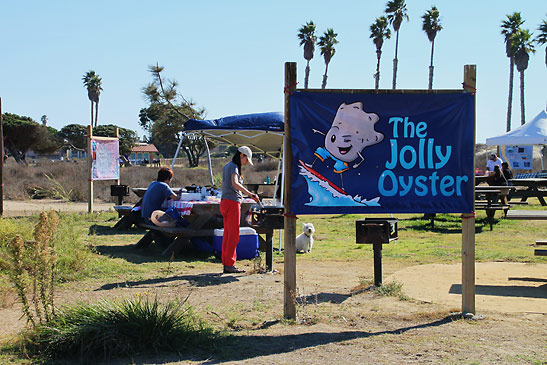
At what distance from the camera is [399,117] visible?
602 cm

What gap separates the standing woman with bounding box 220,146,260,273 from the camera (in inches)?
314

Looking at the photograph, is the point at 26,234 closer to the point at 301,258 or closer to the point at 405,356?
the point at 301,258

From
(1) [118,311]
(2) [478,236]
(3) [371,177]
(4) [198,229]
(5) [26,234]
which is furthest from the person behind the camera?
(2) [478,236]

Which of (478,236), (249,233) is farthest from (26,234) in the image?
(478,236)

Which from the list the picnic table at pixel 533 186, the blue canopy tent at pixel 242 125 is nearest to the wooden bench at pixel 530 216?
the blue canopy tent at pixel 242 125

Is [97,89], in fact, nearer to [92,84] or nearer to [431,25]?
[92,84]

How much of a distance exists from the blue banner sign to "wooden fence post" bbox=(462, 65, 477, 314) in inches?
4.4

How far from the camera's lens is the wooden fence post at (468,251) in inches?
233

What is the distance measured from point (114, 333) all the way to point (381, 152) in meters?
2.99

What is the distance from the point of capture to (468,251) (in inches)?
236

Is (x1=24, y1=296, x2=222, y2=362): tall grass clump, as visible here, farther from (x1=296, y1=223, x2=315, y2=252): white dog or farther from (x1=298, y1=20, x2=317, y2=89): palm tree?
(x1=298, y1=20, x2=317, y2=89): palm tree

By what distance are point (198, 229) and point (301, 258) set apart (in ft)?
5.74

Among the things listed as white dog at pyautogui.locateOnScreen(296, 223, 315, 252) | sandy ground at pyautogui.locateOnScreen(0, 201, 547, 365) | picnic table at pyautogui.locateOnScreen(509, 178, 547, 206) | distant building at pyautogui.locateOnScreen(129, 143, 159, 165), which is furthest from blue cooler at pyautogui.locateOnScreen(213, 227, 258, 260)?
distant building at pyautogui.locateOnScreen(129, 143, 159, 165)

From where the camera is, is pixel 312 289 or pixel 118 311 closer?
pixel 118 311
